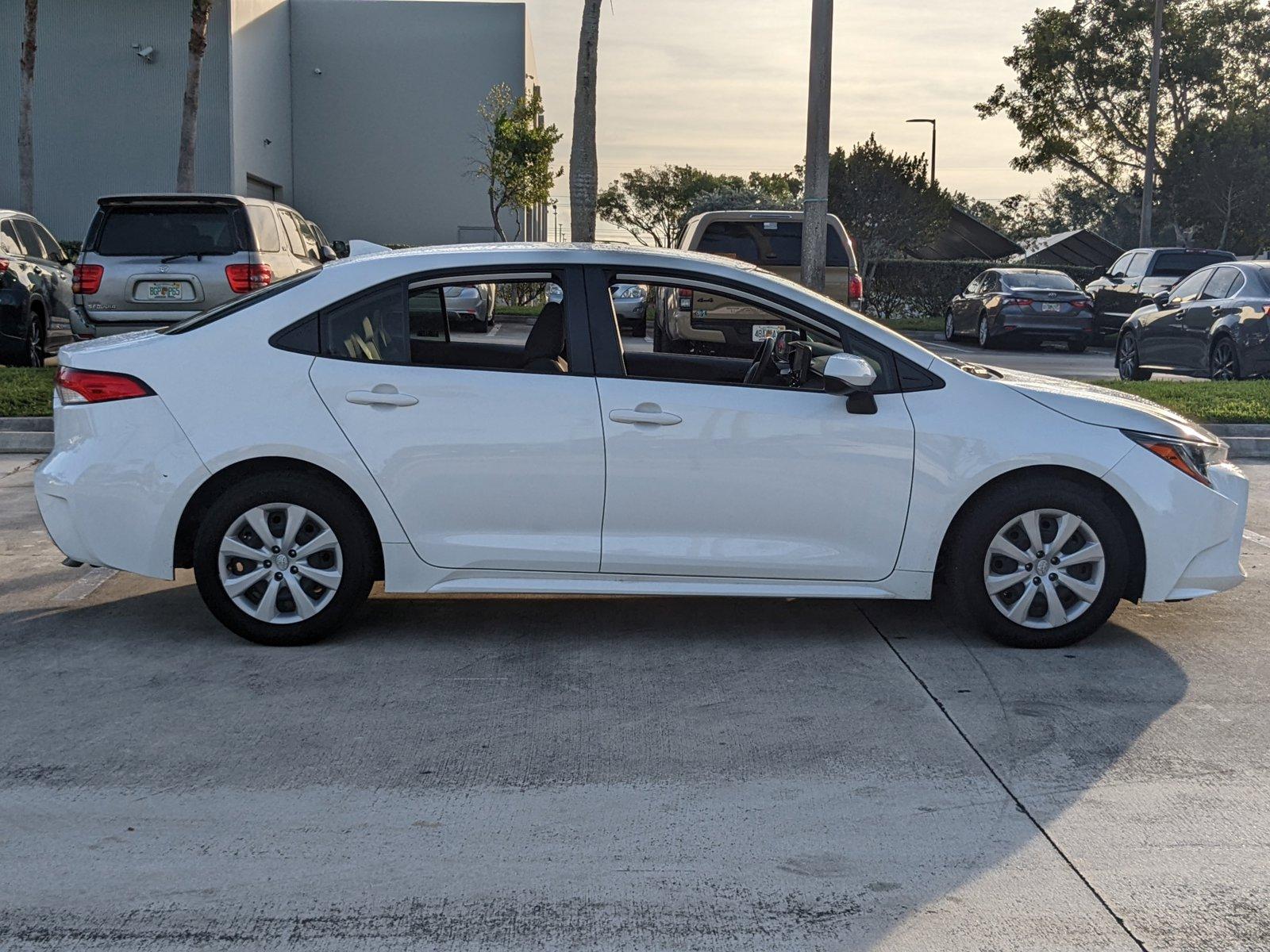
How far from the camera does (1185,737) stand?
4805 mm

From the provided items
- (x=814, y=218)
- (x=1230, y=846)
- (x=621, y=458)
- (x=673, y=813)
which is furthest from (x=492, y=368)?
(x=814, y=218)

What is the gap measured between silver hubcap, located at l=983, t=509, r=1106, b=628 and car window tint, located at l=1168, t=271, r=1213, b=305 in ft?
37.5

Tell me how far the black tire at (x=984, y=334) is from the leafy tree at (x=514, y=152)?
1965 centimetres

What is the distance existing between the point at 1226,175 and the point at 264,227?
3901cm

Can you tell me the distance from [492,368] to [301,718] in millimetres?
1650

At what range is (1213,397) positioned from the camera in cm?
1318

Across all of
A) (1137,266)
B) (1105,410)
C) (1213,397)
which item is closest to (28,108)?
(1137,266)

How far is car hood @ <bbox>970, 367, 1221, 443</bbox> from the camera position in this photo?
5.80 meters

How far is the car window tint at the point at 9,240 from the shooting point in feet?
49.1

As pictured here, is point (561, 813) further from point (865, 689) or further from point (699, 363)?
point (699, 363)

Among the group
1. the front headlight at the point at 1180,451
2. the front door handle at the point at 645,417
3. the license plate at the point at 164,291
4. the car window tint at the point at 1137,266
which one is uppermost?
the car window tint at the point at 1137,266

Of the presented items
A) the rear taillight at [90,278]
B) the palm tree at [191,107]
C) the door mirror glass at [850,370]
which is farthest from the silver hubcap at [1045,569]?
the palm tree at [191,107]

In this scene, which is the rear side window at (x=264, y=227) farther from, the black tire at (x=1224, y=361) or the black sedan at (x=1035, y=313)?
the black sedan at (x=1035, y=313)

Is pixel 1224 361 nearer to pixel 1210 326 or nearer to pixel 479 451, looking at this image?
pixel 1210 326
